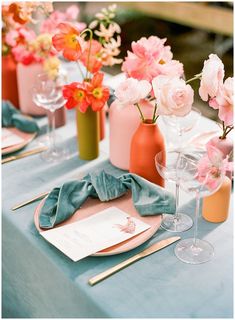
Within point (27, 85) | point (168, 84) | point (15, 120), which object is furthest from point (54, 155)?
point (168, 84)

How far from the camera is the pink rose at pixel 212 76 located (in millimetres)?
1194

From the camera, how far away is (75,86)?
1472 mm

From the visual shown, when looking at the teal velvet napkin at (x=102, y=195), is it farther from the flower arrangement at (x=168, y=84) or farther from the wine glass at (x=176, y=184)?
the flower arrangement at (x=168, y=84)

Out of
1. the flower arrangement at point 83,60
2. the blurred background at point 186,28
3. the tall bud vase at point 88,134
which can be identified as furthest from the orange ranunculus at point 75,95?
the blurred background at point 186,28

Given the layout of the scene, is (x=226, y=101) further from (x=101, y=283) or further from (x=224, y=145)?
(x=101, y=283)

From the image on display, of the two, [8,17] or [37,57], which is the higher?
[8,17]

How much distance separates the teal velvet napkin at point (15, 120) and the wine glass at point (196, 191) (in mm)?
673

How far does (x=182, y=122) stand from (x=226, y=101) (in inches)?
15.5

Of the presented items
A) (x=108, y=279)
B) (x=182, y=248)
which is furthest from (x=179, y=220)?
(x=108, y=279)

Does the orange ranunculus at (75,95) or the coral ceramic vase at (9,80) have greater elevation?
the coral ceramic vase at (9,80)

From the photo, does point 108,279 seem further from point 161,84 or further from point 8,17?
point 8,17

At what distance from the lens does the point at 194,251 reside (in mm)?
1231

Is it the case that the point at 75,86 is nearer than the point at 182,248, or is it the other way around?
the point at 182,248

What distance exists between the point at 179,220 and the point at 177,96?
1.11 ft
